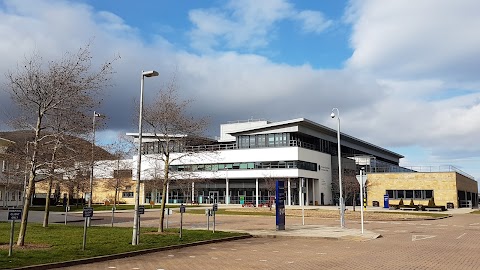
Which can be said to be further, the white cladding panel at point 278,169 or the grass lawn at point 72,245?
the white cladding panel at point 278,169

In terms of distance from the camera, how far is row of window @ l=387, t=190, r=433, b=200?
63219mm

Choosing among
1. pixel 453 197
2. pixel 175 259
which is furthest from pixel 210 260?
pixel 453 197

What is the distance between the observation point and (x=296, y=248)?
16453 mm

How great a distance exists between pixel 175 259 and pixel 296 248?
5163 millimetres

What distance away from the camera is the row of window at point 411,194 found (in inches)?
2489

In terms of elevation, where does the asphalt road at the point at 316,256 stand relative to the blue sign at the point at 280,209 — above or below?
below

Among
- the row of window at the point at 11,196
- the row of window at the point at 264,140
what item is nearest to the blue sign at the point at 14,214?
the row of window at the point at 11,196

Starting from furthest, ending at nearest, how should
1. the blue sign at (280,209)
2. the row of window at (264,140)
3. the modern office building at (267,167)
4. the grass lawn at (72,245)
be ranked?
the row of window at (264,140), the modern office building at (267,167), the blue sign at (280,209), the grass lawn at (72,245)

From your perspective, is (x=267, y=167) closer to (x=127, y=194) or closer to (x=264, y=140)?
(x=264, y=140)

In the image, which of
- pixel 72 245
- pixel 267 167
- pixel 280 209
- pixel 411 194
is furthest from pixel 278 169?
pixel 72 245

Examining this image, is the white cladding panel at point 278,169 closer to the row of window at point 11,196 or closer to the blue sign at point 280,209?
the row of window at point 11,196

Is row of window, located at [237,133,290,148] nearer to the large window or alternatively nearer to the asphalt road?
the large window

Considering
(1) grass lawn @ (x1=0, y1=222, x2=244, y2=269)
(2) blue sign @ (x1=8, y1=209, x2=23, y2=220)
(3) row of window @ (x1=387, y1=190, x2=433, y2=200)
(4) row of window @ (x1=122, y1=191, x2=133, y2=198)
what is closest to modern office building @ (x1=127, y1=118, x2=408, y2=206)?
(4) row of window @ (x1=122, y1=191, x2=133, y2=198)

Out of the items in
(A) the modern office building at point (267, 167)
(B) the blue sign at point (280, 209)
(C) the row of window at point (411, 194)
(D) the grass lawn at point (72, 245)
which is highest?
(A) the modern office building at point (267, 167)
